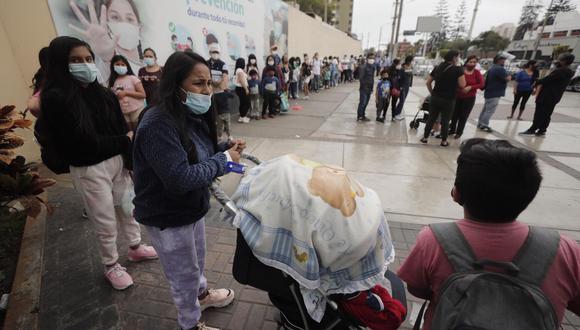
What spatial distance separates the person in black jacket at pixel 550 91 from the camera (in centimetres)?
652

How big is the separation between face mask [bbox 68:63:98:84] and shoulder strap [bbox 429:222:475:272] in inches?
93.5

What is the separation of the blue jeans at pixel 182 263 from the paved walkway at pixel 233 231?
14.9 inches

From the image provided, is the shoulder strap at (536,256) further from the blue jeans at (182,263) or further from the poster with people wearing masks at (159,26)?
the poster with people wearing masks at (159,26)

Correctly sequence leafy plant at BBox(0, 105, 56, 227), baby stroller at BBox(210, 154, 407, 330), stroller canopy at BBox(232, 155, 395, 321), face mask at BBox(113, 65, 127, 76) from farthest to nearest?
face mask at BBox(113, 65, 127, 76) < leafy plant at BBox(0, 105, 56, 227) < baby stroller at BBox(210, 154, 407, 330) < stroller canopy at BBox(232, 155, 395, 321)

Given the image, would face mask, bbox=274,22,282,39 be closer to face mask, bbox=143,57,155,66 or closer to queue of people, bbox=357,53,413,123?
queue of people, bbox=357,53,413,123

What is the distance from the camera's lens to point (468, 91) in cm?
636

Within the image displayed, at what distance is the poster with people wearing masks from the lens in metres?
4.74

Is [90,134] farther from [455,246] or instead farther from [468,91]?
[468,91]

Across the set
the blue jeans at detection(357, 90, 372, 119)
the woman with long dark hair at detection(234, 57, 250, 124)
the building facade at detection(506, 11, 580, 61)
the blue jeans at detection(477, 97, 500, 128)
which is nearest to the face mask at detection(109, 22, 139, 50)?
the woman with long dark hair at detection(234, 57, 250, 124)

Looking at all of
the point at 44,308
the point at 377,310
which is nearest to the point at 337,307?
the point at 377,310

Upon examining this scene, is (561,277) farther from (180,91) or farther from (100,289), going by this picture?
(100,289)

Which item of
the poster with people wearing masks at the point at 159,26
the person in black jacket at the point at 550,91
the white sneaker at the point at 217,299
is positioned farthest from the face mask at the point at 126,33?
Result: the person in black jacket at the point at 550,91

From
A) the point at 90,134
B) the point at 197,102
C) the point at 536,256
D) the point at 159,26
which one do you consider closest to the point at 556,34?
the point at 159,26

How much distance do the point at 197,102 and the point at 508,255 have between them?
1.55m
